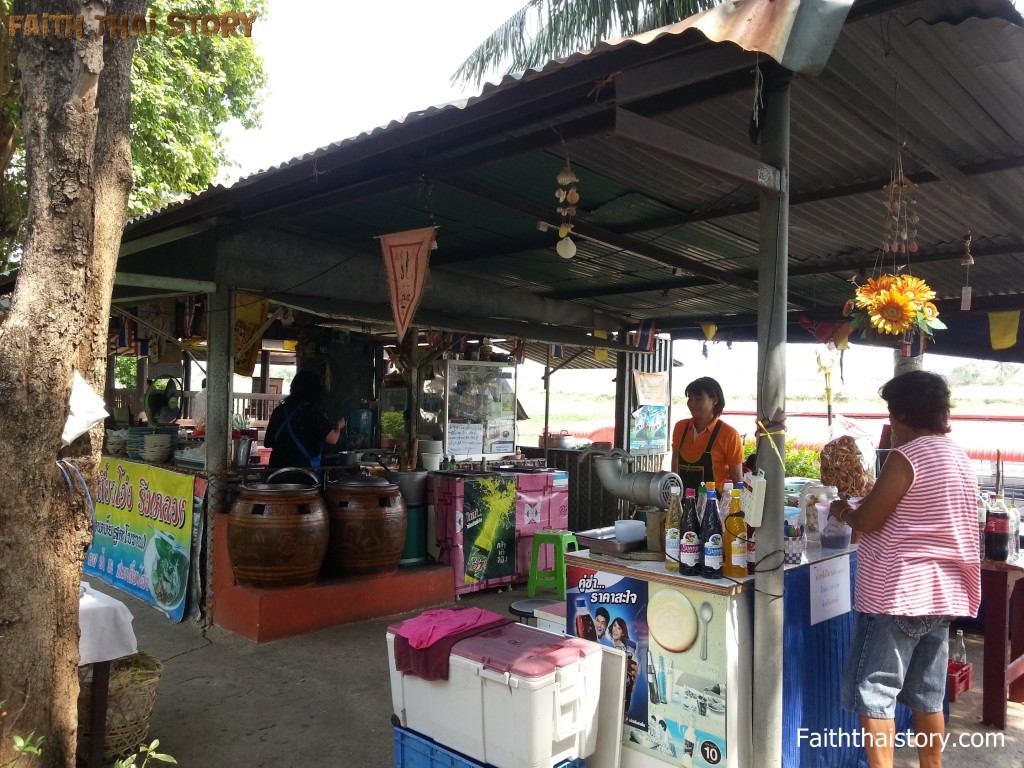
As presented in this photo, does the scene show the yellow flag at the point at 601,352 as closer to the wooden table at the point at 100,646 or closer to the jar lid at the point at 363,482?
the jar lid at the point at 363,482

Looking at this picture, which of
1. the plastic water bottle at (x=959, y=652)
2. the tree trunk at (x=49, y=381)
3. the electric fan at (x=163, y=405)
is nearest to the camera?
the tree trunk at (x=49, y=381)

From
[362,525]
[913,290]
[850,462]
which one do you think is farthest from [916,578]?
[362,525]

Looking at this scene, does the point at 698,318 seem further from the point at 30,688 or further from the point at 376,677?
the point at 30,688

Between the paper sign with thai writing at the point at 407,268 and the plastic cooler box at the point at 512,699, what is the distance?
267 cm

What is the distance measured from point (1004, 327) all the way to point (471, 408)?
621 cm

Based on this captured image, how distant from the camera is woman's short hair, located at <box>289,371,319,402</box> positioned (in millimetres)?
A: 6426

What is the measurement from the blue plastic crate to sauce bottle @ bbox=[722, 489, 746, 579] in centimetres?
99

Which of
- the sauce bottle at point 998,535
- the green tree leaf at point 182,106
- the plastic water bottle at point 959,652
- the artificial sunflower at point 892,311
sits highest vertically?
the green tree leaf at point 182,106

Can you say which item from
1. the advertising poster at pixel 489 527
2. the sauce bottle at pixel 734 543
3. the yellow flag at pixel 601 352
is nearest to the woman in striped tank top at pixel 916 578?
the sauce bottle at pixel 734 543

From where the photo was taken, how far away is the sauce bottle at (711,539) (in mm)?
3033

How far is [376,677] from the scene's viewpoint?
479 centimetres

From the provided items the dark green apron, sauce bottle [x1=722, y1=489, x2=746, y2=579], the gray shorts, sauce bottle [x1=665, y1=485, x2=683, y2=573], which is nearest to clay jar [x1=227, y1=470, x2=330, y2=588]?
the dark green apron

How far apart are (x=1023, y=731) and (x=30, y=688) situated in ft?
16.5

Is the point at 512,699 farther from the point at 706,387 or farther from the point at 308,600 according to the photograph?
the point at 308,600
